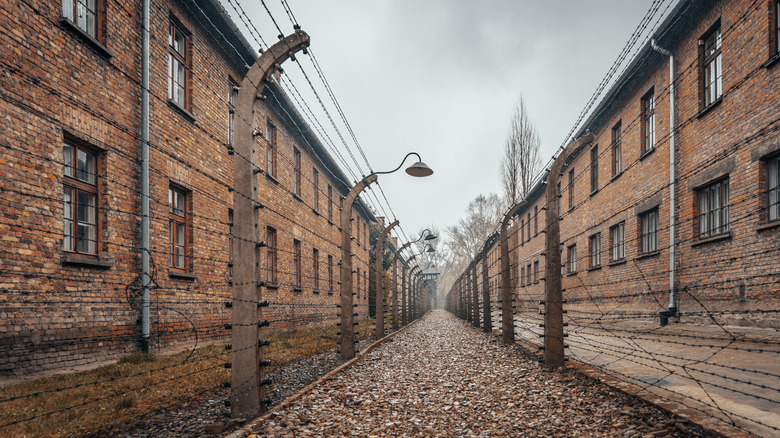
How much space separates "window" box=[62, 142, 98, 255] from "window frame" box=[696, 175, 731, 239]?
10.8 meters

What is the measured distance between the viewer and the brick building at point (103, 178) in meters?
5.98

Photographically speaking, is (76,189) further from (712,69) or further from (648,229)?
(648,229)

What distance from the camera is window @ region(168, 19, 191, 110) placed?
982 centimetres

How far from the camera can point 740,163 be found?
30.2ft

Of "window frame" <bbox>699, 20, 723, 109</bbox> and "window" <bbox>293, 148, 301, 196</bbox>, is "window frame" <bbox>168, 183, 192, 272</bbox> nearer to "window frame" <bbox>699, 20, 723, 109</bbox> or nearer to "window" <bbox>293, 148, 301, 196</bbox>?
"window" <bbox>293, 148, 301, 196</bbox>

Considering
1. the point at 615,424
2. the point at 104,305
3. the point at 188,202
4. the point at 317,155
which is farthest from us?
the point at 317,155

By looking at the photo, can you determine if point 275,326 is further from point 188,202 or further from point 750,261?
point 750,261

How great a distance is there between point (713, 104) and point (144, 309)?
11.4 m

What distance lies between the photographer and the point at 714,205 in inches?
412

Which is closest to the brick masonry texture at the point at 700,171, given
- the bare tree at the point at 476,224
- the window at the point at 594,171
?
the window at the point at 594,171

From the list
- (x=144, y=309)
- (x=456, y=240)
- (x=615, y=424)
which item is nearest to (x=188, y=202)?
(x=144, y=309)

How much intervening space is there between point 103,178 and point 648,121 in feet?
43.8

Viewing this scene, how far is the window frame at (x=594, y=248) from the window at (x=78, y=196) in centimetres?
1482

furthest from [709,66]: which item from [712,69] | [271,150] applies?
[271,150]
